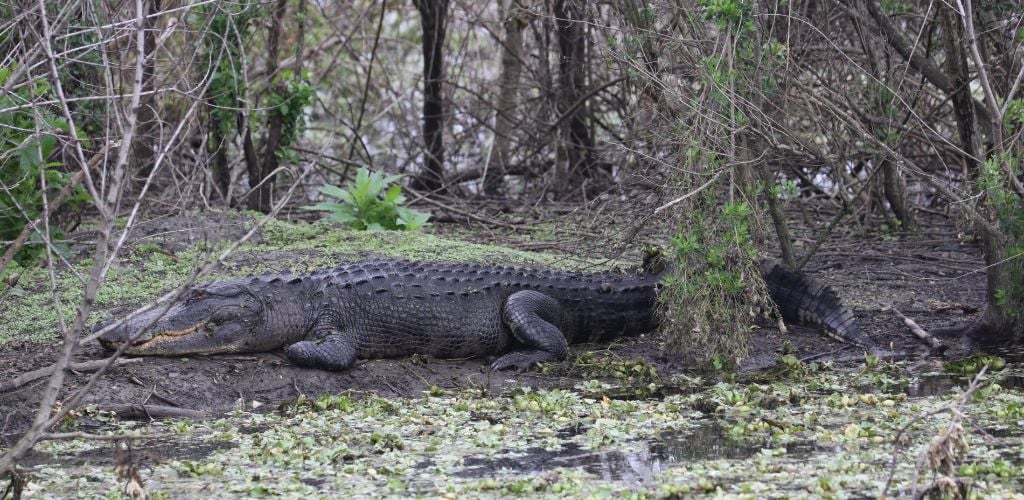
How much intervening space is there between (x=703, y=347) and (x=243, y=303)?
2.41 meters

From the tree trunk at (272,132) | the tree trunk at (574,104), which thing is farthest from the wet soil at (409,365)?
the tree trunk at (574,104)

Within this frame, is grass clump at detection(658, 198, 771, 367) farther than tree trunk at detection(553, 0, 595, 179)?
No

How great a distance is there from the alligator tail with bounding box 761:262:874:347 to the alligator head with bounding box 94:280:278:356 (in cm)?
291

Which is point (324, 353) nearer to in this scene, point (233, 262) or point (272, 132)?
point (233, 262)

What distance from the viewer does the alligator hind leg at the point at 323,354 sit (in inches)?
220

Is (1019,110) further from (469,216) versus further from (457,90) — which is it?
(457,90)

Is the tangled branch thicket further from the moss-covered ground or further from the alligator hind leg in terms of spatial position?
the alligator hind leg

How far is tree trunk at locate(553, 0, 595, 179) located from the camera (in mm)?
10383

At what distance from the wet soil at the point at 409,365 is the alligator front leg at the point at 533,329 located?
15cm

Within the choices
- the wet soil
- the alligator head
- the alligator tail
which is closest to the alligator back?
the wet soil

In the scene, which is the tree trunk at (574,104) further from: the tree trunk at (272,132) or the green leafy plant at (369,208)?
the tree trunk at (272,132)

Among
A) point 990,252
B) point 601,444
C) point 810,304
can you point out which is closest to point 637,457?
point 601,444

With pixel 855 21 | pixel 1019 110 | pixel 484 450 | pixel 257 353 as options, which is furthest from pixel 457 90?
pixel 484 450

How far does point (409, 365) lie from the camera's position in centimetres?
584
